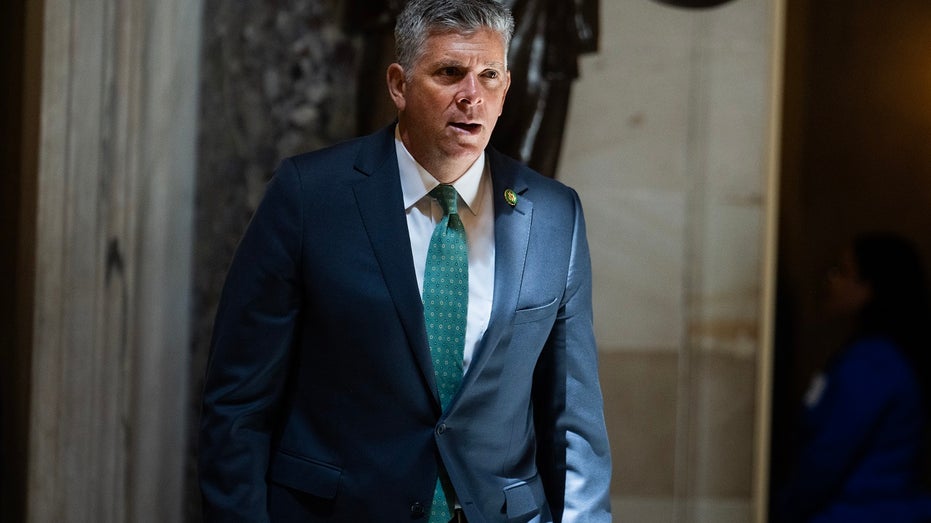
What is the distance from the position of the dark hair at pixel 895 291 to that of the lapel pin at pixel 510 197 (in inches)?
64.8

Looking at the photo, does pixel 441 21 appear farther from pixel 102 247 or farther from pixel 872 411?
pixel 872 411

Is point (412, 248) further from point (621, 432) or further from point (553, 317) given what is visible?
point (621, 432)

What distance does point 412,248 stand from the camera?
7.00 ft

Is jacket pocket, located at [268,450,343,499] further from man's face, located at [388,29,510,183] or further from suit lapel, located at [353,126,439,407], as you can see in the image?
man's face, located at [388,29,510,183]

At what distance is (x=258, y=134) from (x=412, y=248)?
1.25 m

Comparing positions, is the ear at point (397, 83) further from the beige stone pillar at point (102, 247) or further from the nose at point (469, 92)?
the beige stone pillar at point (102, 247)

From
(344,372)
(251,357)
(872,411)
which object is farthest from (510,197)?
(872,411)

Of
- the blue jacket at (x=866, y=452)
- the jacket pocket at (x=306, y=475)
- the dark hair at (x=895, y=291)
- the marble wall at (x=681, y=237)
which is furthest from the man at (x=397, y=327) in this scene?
the dark hair at (x=895, y=291)

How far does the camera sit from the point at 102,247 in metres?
3.05

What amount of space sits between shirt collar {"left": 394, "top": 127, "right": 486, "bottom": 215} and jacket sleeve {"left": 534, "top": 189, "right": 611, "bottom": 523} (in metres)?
0.24

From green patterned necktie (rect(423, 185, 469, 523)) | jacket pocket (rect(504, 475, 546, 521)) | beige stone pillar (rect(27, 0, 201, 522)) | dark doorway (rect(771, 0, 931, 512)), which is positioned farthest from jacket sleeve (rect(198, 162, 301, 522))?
dark doorway (rect(771, 0, 931, 512))

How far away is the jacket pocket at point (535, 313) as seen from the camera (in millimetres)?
A: 2127

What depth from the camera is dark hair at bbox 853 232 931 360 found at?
3371 millimetres

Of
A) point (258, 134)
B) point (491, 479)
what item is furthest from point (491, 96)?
point (258, 134)
